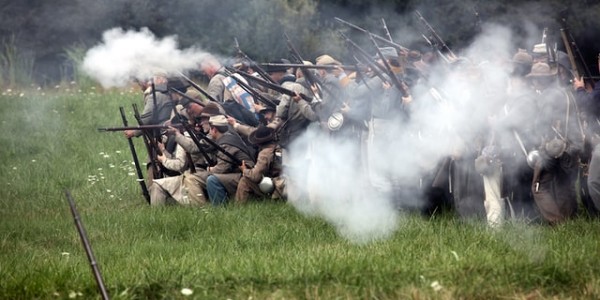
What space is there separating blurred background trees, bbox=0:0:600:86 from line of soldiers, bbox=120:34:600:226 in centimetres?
175

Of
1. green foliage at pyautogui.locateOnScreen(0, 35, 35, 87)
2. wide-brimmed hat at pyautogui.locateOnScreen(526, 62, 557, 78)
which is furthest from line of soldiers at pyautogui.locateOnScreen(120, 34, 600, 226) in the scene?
green foliage at pyautogui.locateOnScreen(0, 35, 35, 87)

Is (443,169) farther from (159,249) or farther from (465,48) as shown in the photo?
(159,249)

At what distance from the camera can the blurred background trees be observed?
13.6 m

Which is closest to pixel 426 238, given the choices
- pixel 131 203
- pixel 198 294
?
pixel 198 294

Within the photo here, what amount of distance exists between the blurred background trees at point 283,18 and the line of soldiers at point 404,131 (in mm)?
1748

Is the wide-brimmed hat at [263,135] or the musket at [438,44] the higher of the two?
the musket at [438,44]

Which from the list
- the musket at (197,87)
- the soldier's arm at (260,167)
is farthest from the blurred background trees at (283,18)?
the soldier's arm at (260,167)

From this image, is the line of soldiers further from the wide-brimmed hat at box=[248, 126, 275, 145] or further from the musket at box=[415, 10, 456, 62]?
the musket at box=[415, 10, 456, 62]

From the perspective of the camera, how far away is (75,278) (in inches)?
314

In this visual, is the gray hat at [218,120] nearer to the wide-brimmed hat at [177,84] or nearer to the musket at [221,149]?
the musket at [221,149]

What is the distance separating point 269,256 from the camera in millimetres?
8734

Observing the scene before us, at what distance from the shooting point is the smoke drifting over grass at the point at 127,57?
11758 millimetres

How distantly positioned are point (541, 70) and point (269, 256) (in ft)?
11.4

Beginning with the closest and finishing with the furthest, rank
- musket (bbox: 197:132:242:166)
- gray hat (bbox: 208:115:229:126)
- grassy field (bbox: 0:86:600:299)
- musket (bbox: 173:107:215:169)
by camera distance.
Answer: grassy field (bbox: 0:86:600:299) → musket (bbox: 197:132:242:166) → musket (bbox: 173:107:215:169) → gray hat (bbox: 208:115:229:126)
